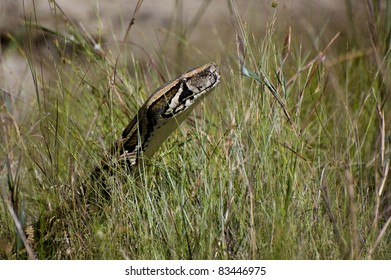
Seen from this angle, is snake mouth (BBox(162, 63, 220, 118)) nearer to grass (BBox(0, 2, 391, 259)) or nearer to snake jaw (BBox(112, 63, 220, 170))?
snake jaw (BBox(112, 63, 220, 170))

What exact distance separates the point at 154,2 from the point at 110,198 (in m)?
4.85

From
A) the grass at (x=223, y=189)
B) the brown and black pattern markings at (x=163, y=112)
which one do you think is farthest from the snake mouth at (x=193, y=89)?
the grass at (x=223, y=189)

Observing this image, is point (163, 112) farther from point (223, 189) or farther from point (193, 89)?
point (223, 189)

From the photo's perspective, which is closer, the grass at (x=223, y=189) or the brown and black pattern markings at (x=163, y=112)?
the grass at (x=223, y=189)

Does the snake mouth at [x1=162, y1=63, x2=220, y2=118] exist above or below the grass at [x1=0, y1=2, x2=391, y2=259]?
above

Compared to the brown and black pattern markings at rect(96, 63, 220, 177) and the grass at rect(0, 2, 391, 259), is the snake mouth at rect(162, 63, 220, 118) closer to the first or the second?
the brown and black pattern markings at rect(96, 63, 220, 177)

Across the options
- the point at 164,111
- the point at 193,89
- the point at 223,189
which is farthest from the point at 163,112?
the point at 223,189

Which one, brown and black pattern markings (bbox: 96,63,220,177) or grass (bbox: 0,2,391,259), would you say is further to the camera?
brown and black pattern markings (bbox: 96,63,220,177)

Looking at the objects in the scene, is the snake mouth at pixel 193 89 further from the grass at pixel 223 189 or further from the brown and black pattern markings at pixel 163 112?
Answer: the grass at pixel 223 189

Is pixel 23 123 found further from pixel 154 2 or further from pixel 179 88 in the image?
pixel 154 2

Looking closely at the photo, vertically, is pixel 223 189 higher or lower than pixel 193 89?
lower

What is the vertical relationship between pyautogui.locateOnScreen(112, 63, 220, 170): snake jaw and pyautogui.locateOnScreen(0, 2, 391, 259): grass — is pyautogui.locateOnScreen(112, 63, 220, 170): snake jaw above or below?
above

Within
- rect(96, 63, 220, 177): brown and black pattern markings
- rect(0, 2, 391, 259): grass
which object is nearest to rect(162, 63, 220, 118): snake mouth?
rect(96, 63, 220, 177): brown and black pattern markings

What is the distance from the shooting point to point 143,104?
15.4 ft
